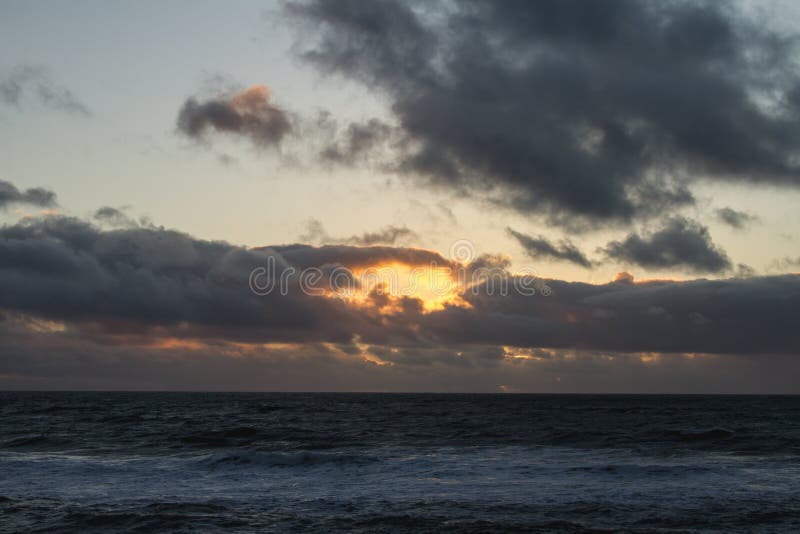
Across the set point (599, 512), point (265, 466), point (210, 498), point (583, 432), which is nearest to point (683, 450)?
point (583, 432)

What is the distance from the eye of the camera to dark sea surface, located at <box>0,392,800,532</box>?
23.0m

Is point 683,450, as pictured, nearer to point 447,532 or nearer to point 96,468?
point 447,532

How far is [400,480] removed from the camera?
32.4 meters

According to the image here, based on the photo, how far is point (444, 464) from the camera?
3741 cm

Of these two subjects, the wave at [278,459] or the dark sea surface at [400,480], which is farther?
the wave at [278,459]

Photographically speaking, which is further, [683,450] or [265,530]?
[683,450]

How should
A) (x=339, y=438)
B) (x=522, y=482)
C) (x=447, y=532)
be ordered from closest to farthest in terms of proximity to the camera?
(x=447, y=532)
(x=522, y=482)
(x=339, y=438)

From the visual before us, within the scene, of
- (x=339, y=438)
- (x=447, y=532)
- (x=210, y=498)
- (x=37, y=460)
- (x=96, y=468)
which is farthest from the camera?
(x=339, y=438)

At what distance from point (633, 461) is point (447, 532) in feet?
69.2

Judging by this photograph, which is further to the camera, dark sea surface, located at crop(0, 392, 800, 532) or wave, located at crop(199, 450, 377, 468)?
wave, located at crop(199, 450, 377, 468)

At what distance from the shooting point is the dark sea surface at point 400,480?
2302cm

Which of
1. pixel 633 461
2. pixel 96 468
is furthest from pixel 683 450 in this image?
pixel 96 468

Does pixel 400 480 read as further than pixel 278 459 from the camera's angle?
No

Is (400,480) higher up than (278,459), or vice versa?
Result: (400,480)
